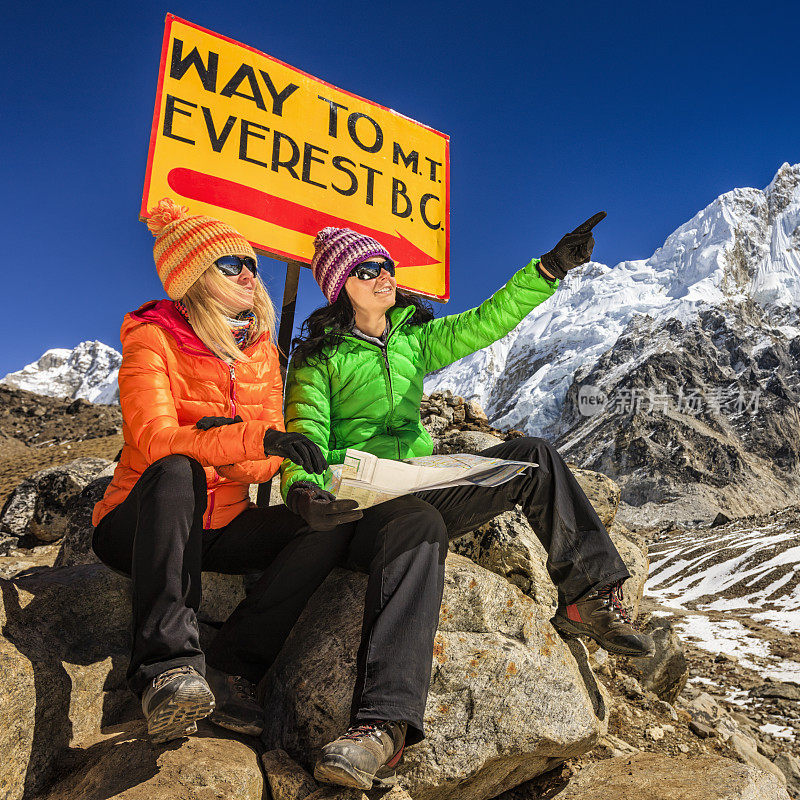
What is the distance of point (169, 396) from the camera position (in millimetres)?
2568

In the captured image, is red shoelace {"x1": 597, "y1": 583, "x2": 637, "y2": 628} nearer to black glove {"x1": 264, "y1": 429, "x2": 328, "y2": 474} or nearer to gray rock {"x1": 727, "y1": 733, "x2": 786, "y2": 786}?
black glove {"x1": 264, "y1": 429, "x2": 328, "y2": 474}

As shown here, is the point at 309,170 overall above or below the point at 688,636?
above

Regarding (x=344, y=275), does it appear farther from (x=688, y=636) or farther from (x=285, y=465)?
(x=688, y=636)

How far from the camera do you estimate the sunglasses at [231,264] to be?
2.95 metres

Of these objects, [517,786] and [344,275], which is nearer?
[517,786]

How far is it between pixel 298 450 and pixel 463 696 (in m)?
1.39

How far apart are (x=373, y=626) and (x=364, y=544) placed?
468 mm

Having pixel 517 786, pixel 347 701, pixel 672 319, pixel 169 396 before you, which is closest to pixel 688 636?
pixel 517 786

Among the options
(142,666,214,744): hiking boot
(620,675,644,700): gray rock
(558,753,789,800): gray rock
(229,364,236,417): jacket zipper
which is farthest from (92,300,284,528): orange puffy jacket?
(620,675,644,700): gray rock

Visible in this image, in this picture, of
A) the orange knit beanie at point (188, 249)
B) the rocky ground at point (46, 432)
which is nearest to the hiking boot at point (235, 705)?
the orange knit beanie at point (188, 249)

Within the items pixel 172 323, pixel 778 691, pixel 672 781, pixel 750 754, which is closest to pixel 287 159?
pixel 172 323

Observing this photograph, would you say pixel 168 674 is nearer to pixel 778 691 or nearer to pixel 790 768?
pixel 790 768

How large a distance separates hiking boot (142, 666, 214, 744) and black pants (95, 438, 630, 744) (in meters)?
0.07

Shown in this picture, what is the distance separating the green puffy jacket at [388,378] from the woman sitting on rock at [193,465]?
0.22 m
